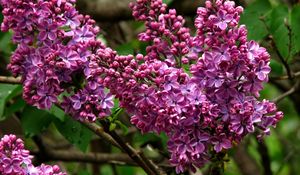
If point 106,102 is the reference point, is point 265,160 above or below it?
below

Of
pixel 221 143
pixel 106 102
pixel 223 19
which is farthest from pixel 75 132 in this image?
pixel 223 19

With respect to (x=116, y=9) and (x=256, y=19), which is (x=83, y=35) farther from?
(x=116, y=9)

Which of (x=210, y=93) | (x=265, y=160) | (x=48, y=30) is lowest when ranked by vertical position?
(x=265, y=160)

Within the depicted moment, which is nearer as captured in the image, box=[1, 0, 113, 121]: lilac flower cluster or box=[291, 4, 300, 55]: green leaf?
box=[1, 0, 113, 121]: lilac flower cluster

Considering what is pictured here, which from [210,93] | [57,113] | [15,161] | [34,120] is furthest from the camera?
[34,120]

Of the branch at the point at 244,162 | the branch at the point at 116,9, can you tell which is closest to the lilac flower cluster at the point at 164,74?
the branch at the point at 116,9

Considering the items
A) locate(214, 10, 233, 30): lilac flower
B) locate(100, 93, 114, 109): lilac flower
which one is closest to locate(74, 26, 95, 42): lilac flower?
locate(100, 93, 114, 109): lilac flower

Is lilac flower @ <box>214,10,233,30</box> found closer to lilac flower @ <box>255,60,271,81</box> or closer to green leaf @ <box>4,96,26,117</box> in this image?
lilac flower @ <box>255,60,271,81</box>
